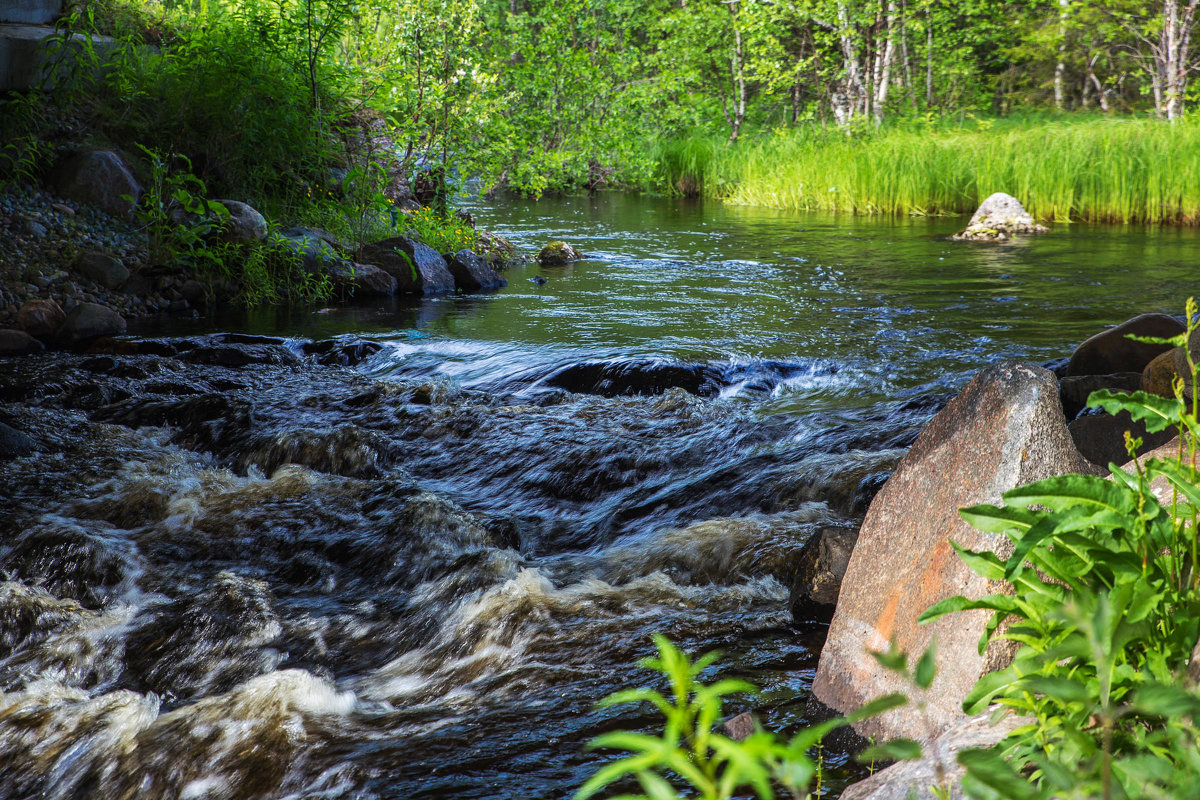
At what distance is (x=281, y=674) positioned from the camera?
9.00 ft

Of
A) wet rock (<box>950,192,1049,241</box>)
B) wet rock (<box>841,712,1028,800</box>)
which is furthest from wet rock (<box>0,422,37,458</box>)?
wet rock (<box>950,192,1049,241</box>)

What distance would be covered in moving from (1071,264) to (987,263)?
835 millimetres

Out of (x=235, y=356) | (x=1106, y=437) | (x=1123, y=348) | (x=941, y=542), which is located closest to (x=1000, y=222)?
(x=1123, y=348)

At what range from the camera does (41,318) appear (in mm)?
7301

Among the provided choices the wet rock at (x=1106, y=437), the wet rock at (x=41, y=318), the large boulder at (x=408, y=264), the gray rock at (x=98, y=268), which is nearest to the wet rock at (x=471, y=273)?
the large boulder at (x=408, y=264)

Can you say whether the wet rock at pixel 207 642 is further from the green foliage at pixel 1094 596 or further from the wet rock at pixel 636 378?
the wet rock at pixel 636 378

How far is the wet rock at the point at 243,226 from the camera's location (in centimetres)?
868

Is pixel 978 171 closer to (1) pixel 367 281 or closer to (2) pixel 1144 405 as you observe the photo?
(1) pixel 367 281

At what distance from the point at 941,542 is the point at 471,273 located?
842 centimetres

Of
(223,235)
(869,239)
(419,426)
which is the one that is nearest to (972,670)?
(419,426)

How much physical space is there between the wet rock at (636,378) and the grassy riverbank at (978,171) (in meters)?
9.92

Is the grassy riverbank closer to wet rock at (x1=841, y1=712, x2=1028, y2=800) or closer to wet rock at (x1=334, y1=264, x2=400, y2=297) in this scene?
wet rock at (x1=334, y1=264, x2=400, y2=297)

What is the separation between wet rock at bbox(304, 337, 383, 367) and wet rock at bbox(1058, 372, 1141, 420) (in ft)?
16.3

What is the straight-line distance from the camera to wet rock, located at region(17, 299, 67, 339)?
7250mm
